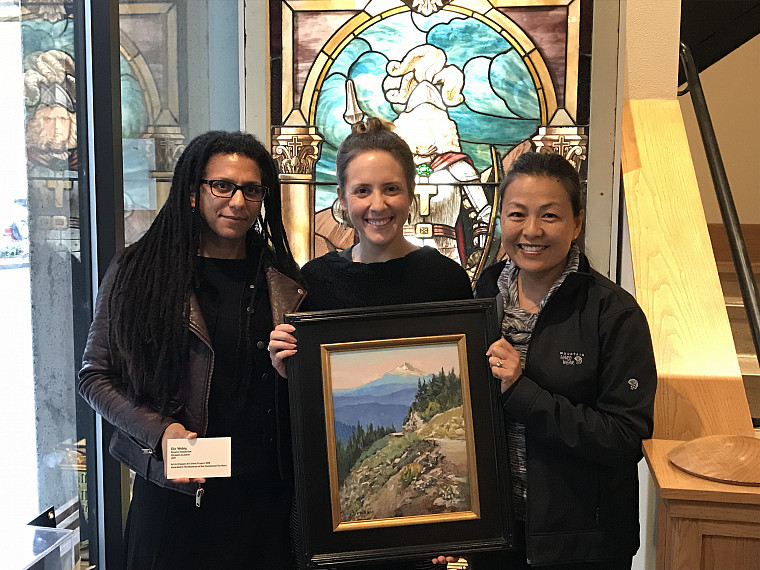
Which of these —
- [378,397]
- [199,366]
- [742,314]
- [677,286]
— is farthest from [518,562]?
[742,314]

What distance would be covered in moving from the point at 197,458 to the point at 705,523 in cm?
101

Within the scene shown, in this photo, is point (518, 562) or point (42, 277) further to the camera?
point (42, 277)

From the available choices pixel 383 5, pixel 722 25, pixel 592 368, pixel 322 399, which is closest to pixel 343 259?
pixel 322 399

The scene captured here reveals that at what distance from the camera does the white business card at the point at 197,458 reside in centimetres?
143

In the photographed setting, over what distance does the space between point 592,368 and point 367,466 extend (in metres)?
0.50

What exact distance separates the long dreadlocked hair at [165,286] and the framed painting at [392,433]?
0.28 m

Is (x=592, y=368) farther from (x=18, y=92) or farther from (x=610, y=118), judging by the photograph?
(x=610, y=118)

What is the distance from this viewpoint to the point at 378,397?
144 cm

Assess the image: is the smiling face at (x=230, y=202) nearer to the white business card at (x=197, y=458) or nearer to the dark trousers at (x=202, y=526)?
the white business card at (x=197, y=458)

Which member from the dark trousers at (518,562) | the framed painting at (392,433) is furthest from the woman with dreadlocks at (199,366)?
the dark trousers at (518,562)

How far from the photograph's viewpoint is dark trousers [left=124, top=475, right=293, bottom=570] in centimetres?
155

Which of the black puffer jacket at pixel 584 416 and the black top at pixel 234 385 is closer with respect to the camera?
the black puffer jacket at pixel 584 416

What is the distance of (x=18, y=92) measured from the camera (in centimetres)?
196

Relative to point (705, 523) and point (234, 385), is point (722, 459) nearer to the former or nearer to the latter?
point (705, 523)
